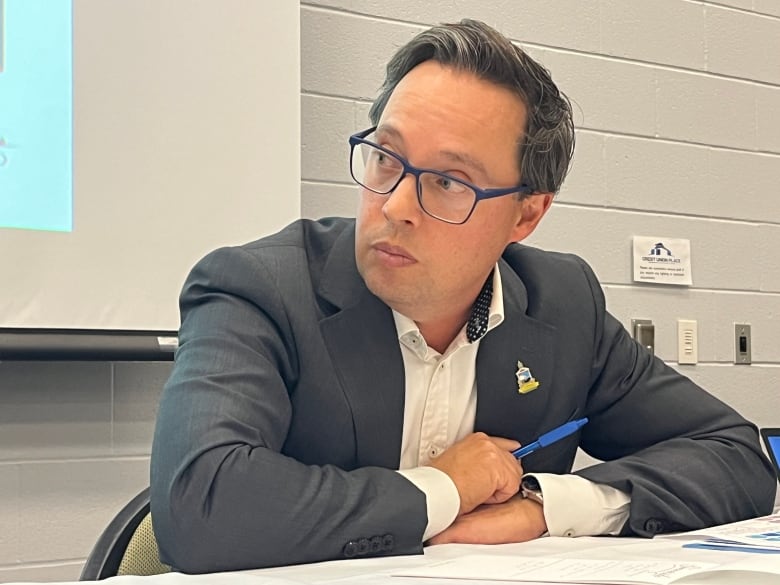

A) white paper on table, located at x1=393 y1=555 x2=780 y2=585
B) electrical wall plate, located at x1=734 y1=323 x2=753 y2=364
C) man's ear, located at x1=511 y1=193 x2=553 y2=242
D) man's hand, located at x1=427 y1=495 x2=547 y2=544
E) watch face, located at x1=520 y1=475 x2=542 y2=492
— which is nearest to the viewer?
white paper on table, located at x1=393 y1=555 x2=780 y2=585

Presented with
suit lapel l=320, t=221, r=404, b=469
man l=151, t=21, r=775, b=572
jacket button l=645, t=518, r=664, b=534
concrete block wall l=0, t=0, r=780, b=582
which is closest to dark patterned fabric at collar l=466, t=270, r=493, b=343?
man l=151, t=21, r=775, b=572

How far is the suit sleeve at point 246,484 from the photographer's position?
39.3 inches

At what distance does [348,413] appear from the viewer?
1.27 m

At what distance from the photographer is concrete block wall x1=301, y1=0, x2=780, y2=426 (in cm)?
254

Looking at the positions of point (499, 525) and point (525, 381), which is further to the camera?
point (525, 381)

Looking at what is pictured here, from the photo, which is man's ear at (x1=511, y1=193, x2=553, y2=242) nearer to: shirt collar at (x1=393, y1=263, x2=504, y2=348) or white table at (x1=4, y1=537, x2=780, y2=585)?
shirt collar at (x1=393, y1=263, x2=504, y2=348)

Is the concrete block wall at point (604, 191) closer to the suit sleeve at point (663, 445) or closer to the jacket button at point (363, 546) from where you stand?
the suit sleeve at point (663, 445)

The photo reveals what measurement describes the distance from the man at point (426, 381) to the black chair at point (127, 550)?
15 cm

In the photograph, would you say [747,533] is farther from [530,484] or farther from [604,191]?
[604,191]

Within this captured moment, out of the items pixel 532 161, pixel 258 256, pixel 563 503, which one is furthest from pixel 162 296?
pixel 563 503

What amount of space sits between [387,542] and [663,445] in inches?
22.1

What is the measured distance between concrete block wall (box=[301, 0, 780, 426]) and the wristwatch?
1.26 meters

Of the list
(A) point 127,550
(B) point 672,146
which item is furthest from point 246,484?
(B) point 672,146

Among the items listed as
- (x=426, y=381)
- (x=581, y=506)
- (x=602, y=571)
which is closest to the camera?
(x=602, y=571)
